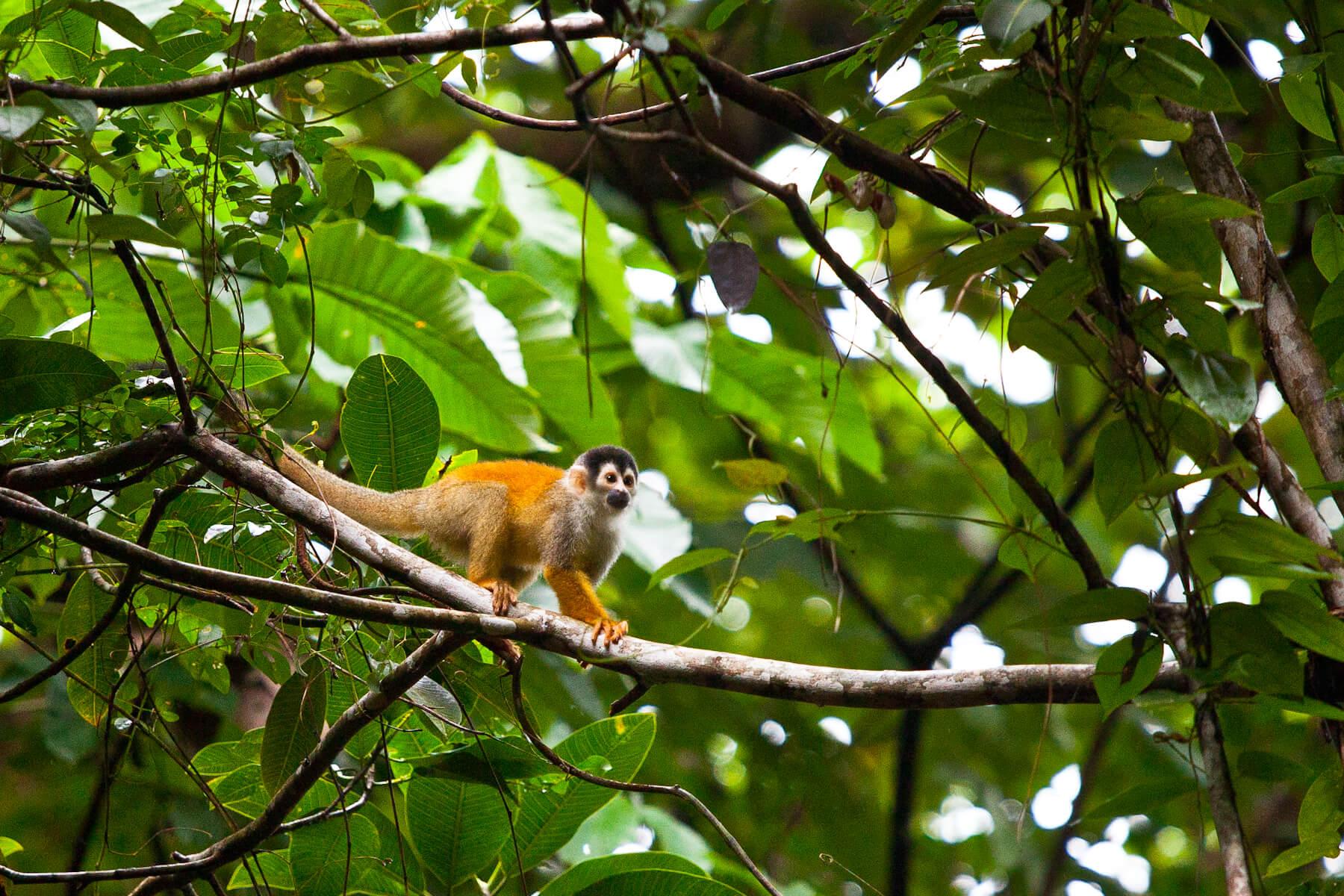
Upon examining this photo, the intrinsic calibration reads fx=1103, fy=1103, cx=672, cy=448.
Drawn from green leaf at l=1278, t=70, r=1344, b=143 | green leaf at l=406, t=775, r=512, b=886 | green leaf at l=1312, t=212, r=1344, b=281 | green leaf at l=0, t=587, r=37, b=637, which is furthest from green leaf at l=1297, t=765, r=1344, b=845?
green leaf at l=0, t=587, r=37, b=637

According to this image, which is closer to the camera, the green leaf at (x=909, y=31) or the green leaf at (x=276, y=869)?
the green leaf at (x=909, y=31)

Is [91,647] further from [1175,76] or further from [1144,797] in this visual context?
[1175,76]

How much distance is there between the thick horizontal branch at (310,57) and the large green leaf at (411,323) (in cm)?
230

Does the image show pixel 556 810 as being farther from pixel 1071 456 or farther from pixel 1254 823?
pixel 1254 823

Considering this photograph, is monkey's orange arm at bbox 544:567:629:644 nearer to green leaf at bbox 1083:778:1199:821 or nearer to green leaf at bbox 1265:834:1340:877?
green leaf at bbox 1083:778:1199:821

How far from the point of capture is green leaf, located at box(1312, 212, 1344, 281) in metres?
2.18

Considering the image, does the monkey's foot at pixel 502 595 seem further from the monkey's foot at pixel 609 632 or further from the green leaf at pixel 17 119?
the green leaf at pixel 17 119

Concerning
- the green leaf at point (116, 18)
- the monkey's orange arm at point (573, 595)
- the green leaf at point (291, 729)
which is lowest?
the green leaf at point (291, 729)

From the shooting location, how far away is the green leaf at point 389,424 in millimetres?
2709

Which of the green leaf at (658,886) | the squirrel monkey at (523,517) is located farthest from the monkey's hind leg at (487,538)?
the green leaf at (658,886)

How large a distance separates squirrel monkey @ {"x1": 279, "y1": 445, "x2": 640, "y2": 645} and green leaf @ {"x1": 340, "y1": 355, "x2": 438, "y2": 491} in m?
0.69

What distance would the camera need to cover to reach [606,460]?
4398 millimetres

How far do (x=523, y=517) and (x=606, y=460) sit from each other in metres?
0.47

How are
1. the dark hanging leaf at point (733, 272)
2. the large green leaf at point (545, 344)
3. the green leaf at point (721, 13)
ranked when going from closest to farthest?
1. the dark hanging leaf at point (733, 272)
2. the green leaf at point (721, 13)
3. the large green leaf at point (545, 344)
